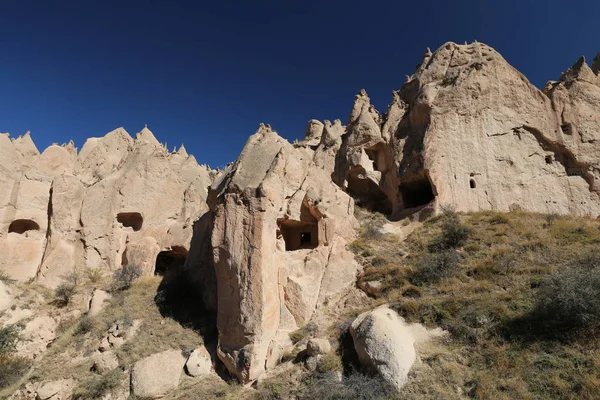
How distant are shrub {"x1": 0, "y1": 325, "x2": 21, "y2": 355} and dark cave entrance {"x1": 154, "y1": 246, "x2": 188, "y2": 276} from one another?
489 centimetres

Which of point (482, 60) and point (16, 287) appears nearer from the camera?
point (16, 287)

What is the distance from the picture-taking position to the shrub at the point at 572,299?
5.78m

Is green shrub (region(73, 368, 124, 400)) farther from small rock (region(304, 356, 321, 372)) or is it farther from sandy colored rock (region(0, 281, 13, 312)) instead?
sandy colored rock (region(0, 281, 13, 312))

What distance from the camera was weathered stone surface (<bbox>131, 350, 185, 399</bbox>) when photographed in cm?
782

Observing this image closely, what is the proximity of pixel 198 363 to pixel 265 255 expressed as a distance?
3218 mm

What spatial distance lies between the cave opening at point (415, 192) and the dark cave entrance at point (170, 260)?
10.6 metres

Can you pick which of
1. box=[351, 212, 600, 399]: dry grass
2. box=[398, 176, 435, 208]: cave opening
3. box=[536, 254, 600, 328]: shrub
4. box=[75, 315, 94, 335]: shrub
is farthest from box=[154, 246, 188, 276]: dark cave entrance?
box=[536, 254, 600, 328]: shrub

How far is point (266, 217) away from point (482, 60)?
14927mm

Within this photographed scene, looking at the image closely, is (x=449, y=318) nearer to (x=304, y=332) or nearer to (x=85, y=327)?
(x=304, y=332)

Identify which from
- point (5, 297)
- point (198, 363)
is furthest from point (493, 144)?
point (5, 297)

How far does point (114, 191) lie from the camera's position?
1538 centimetres

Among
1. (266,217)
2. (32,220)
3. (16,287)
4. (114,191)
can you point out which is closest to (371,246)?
(266,217)

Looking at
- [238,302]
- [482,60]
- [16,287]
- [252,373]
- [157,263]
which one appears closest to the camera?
[252,373]

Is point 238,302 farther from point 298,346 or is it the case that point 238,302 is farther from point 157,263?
point 157,263
